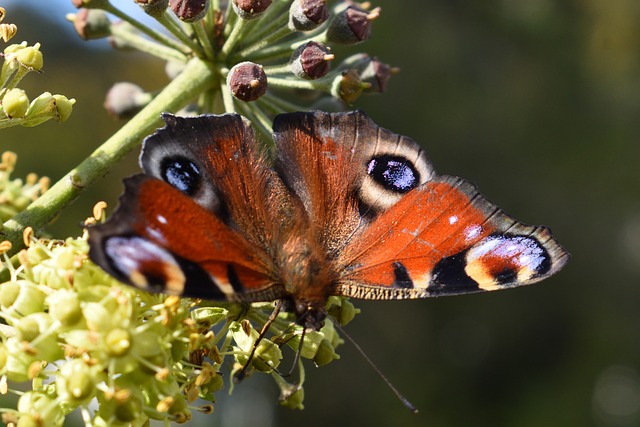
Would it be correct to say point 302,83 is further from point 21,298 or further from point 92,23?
point 21,298

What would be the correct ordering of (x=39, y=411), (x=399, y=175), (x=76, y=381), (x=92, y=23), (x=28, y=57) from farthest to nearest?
(x=92, y=23), (x=399, y=175), (x=28, y=57), (x=39, y=411), (x=76, y=381)

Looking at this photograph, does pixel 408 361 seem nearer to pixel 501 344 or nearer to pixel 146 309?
pixel 501 344

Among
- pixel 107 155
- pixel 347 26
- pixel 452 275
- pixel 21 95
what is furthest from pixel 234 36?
pixel 452 275

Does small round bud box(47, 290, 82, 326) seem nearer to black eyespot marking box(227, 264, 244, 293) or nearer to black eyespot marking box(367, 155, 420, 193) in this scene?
black eyespot marking box(227, 264, 244, 293)

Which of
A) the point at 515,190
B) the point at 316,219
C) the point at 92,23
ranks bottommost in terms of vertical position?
the point at 515,190

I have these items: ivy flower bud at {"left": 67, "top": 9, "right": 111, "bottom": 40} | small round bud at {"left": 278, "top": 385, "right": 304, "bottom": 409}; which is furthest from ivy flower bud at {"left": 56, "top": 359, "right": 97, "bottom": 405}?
ivy flower bud at {"left": 67, "top": 9, "right": 111, "bottom": 40}
